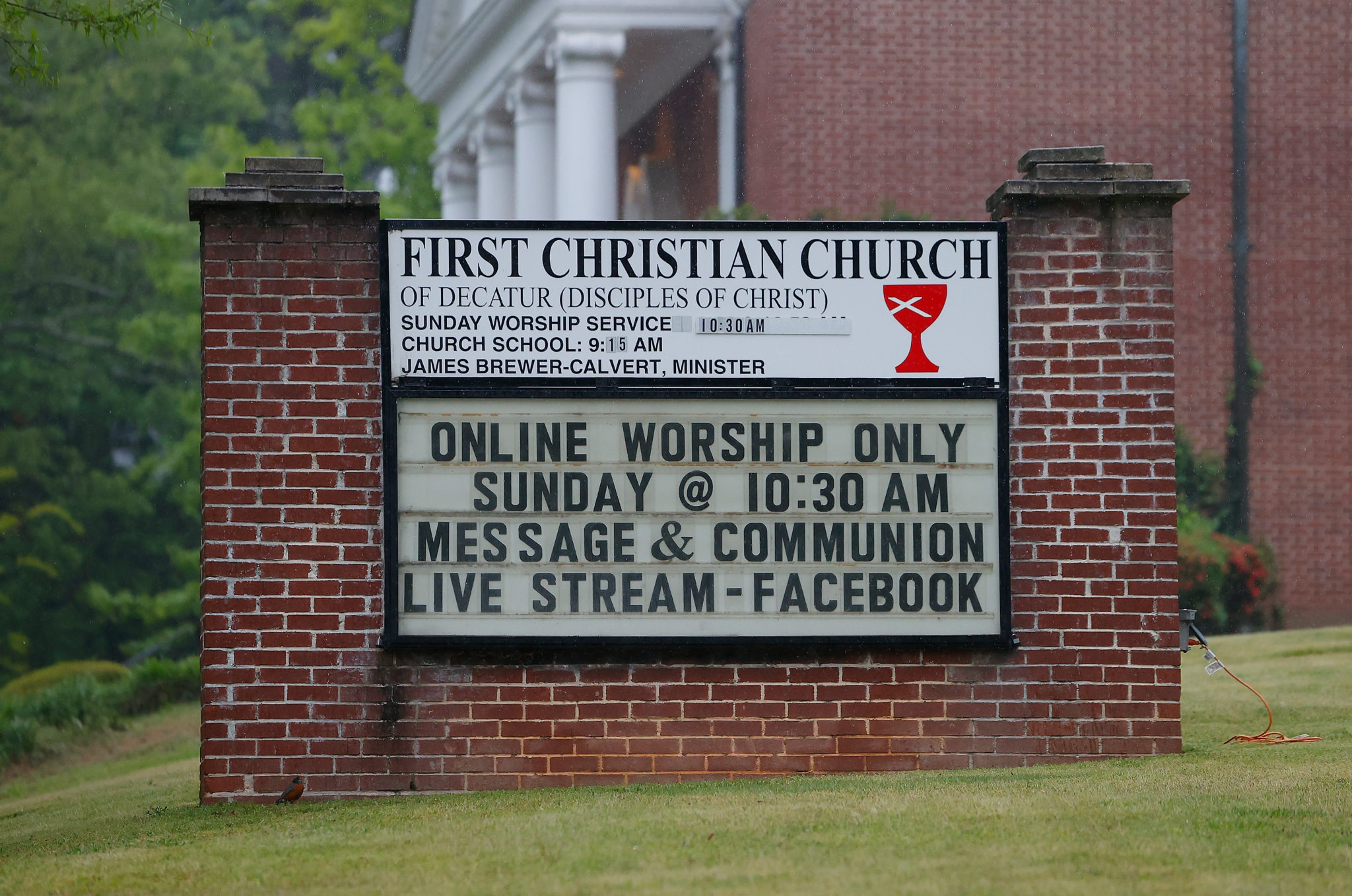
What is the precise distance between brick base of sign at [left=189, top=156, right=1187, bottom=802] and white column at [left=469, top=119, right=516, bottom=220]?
1599 centimetres

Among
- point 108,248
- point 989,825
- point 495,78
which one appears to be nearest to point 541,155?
point 495,78

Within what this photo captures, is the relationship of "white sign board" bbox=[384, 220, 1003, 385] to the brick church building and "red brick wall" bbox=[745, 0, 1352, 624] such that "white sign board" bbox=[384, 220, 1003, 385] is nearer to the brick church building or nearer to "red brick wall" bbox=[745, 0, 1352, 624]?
the brick church building

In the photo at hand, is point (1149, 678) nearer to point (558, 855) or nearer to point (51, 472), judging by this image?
point (558, 855)

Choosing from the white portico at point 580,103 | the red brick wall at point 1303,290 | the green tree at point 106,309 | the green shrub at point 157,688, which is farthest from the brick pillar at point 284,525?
the green tree at point 106,309

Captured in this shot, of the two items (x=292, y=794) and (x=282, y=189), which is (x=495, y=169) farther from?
(x=292, y=794)

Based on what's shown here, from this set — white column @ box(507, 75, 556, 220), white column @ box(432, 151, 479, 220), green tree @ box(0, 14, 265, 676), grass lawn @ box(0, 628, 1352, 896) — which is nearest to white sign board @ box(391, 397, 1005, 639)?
grass lawn @ box(0, 628, 1352, 896)

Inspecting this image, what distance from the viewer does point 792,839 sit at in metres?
5.14

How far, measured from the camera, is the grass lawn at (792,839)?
460cm

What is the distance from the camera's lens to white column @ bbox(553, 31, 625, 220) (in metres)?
18.5

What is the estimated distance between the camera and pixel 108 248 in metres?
30.4

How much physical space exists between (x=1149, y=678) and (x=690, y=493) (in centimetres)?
217

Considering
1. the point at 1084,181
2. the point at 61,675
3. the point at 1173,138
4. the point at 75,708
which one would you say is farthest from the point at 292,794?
the point at 61,675

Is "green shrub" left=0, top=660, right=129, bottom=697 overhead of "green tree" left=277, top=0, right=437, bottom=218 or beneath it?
beneath

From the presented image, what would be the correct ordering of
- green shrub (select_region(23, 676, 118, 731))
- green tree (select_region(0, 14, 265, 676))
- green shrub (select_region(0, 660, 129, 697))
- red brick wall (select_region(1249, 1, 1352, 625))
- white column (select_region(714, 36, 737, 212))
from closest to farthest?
1. green shrub (select_region(23, 676, 118, 731))
2. white column (select_region(714, 36, 737, 212))
3. red brick wall (select_region(1249, 1, 1352, 625))
4. green shrub (select_region(0, 660, 129, 697))
5. green tree (select_region(0, 14, 265, 676))
